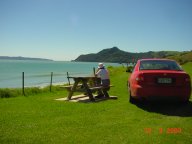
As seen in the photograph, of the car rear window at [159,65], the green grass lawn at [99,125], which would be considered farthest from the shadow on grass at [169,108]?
the car rear window at [159,65]

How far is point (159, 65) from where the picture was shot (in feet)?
34.9

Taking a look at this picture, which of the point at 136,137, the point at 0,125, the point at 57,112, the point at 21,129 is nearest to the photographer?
the point at 136,137

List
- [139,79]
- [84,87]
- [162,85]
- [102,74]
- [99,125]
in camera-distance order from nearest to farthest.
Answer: [99,125]
[162,85]
[139,79]
[84,87]
[102,74]

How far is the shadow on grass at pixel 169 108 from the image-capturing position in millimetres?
9117

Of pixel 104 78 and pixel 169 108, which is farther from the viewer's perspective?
pixel 104 78

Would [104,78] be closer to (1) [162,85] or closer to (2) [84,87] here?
(2) [84,87]

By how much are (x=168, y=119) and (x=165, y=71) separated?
2140 millimetres

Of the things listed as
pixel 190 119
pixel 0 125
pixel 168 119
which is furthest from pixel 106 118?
pixel 0 125

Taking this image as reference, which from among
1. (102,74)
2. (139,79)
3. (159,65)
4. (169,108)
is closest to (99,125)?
(139,79)

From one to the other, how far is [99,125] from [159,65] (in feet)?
13.9

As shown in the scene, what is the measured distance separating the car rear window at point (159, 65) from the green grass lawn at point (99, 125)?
4.41 ft

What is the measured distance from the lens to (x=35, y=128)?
703cm

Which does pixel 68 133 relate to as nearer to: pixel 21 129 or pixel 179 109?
pixel 21 129

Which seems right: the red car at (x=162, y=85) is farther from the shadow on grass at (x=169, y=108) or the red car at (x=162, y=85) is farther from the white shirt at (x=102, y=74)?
the white shirt at (x=102, y=74)
